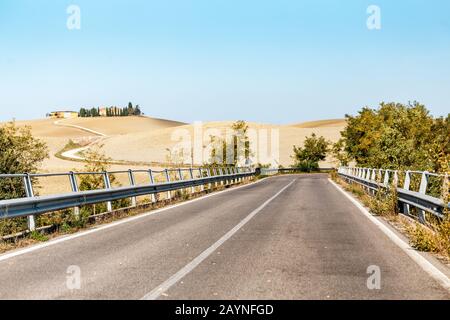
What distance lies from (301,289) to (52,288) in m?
2.97

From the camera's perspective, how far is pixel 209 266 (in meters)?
8.13

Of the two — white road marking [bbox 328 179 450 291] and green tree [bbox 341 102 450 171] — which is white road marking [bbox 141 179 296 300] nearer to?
white road marking [bbox 328 179 450 291]

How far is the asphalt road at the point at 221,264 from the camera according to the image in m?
6.55

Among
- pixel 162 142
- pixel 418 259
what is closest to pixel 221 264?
pixel 418 259

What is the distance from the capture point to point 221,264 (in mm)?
8281

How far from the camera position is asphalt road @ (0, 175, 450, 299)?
6551 mm

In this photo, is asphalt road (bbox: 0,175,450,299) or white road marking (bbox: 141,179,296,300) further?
asphalt road (bbox: 0,175,450,299)

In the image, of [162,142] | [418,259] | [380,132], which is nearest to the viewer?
[418,259]

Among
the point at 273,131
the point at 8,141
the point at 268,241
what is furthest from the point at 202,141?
the point at 268,241

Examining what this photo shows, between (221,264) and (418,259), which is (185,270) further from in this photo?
(418,259)

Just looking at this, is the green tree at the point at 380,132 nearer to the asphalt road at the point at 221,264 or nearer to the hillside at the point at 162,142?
the asphalt road at the point at 221,264

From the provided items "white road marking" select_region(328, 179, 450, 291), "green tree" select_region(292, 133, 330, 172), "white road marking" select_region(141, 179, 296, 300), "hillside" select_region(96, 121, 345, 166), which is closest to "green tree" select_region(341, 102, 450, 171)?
"white road marking" select_region(328, 179, 450, 291)

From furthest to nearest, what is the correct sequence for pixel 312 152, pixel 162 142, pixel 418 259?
pixel 162 142 → pixel 312 152 → pixel 418 259
